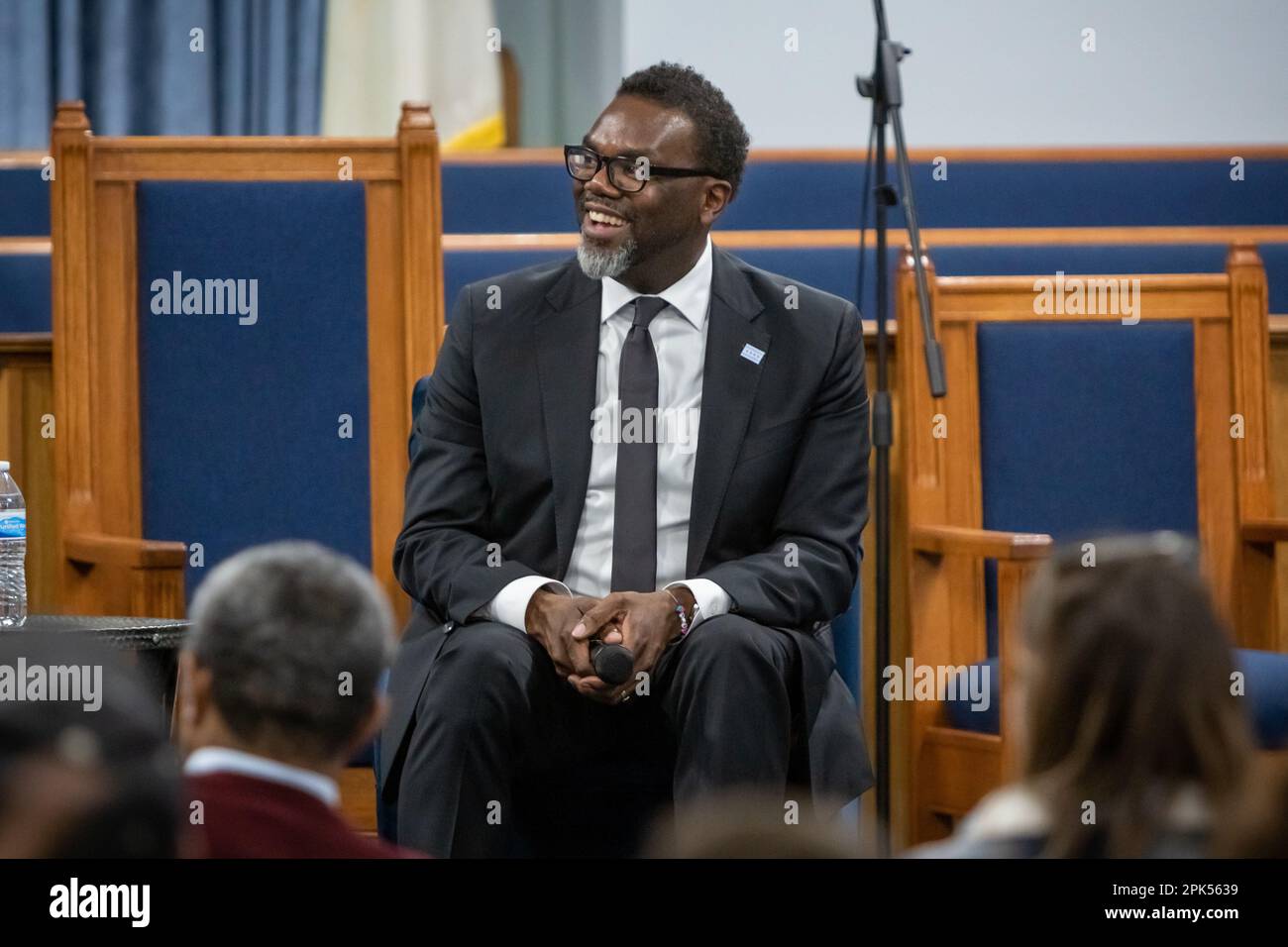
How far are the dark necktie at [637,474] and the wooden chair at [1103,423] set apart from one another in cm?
60

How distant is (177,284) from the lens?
257cm

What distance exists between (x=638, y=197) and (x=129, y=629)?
0.81 m

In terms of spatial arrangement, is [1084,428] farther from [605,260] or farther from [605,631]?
[605,631]

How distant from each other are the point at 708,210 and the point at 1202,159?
176 cm

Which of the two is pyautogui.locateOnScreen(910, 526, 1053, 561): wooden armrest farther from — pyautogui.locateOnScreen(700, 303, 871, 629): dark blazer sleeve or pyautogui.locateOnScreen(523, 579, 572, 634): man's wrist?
pyautogui.locateOnScreen(523, 579, 572, 634): man's wrist

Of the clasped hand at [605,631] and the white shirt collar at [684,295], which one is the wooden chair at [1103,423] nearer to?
the white shirt collar at [684,295]

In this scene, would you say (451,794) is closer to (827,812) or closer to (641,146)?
(827,812)

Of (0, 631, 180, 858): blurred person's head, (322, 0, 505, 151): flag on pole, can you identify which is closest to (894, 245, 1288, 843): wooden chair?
(0, 631, 180, 858): blurred person's head

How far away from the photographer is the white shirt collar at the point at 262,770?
1010 millimetres

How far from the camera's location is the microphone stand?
222 cm

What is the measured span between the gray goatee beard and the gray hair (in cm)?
116

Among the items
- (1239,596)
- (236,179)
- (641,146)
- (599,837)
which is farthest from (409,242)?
(1239,596)

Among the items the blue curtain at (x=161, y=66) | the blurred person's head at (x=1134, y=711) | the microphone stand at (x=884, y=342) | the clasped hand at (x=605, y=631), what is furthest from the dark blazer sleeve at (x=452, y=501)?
the blue curtain at (x=161, y=66)

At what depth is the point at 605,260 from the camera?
2182 mm
